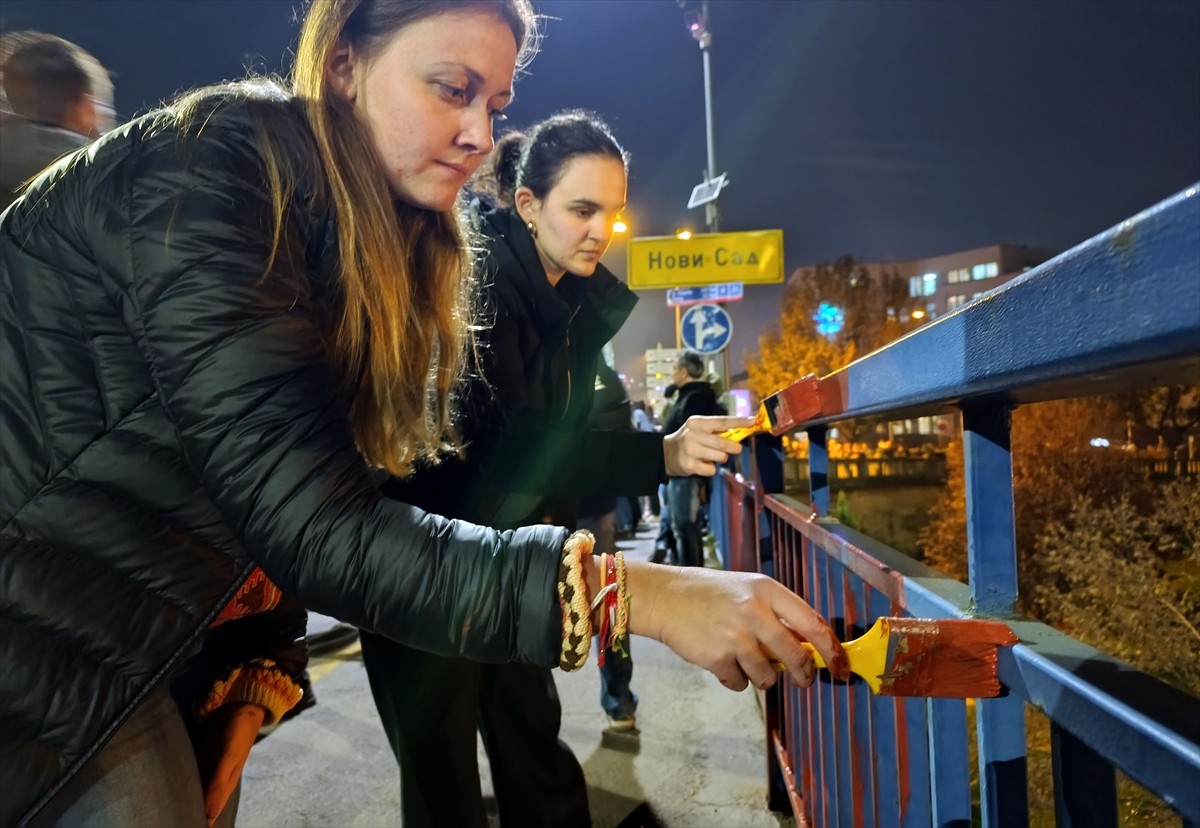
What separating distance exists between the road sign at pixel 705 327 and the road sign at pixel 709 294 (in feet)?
0.58

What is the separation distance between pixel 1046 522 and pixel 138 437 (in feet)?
12.6

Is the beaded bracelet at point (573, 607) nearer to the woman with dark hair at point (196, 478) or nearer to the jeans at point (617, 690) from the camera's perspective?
the woman with dark hair at point (196, 478)

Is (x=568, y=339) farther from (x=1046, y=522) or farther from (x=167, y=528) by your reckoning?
(x=1046, y=522)

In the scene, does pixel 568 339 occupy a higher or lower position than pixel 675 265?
lower

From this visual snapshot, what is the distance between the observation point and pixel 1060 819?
90cm

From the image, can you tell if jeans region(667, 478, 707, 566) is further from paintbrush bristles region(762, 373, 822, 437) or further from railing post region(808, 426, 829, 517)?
paintbrush bristles region(762, 373, 822, 437)

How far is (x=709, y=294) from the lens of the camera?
418 inches

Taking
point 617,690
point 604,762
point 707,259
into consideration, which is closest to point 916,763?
point 604,762

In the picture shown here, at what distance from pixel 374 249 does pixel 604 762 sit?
114 inches

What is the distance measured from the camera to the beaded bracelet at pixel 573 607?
1.02 m

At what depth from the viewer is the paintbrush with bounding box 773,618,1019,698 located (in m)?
1.01

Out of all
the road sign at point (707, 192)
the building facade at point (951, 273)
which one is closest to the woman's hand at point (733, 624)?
the road sign at point (707, 192)

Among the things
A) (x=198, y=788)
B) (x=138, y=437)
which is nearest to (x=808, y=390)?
(x=138, y=437)

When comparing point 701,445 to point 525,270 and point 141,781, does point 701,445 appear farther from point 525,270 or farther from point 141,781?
point 141,781
